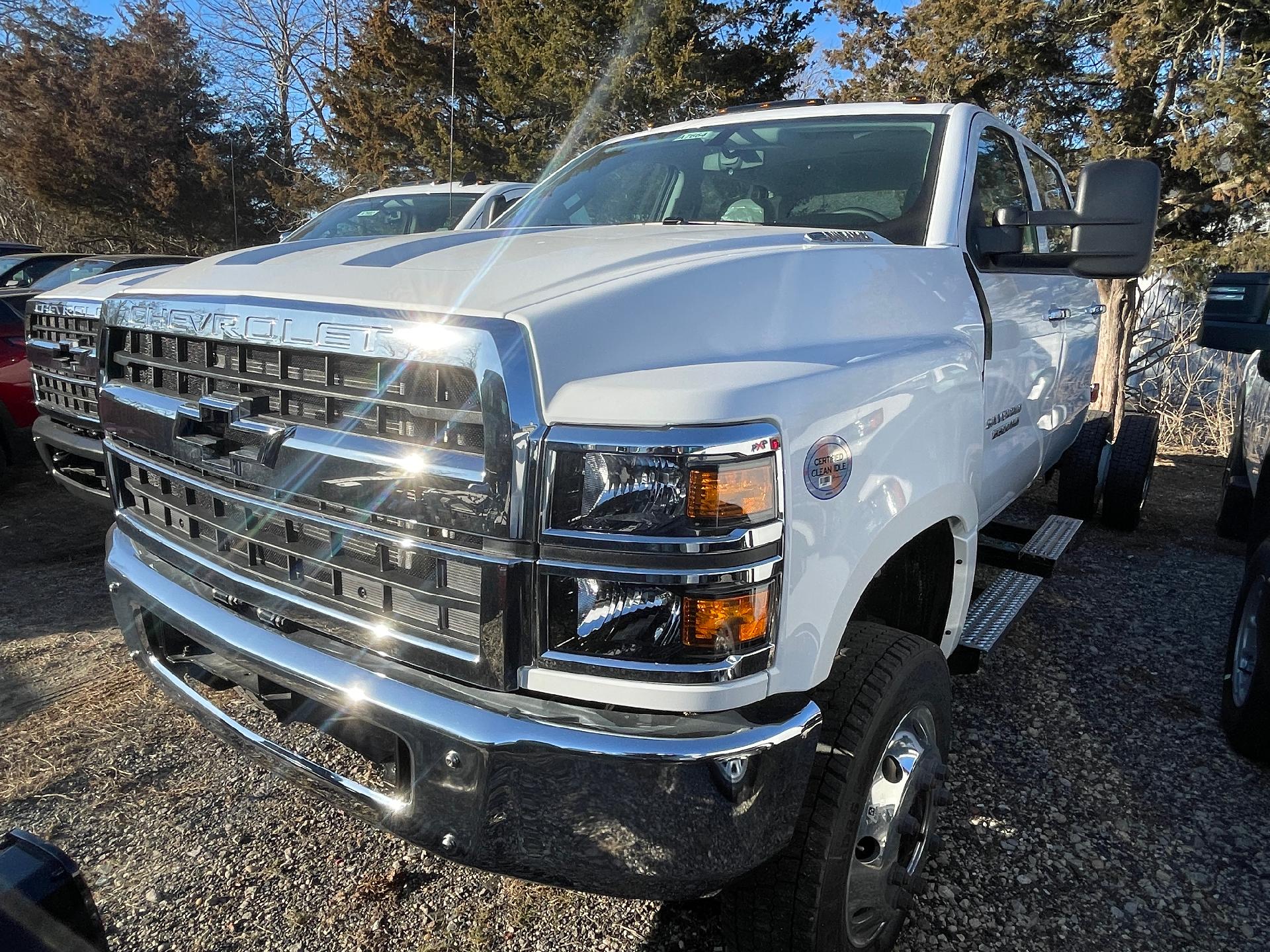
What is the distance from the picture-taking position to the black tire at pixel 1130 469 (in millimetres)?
5312

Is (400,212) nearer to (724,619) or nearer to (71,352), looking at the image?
(71,352)

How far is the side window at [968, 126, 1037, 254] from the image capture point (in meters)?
2.81

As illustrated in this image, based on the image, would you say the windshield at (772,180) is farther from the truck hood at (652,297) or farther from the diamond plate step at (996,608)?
the diamond plate step at (996,608)

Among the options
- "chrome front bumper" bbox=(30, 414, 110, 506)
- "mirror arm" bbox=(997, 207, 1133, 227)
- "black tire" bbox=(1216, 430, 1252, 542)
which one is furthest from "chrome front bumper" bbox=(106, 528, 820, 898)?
"black tire" bbox=(1216, 430, 1252, 542)

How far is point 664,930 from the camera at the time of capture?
2.16 metres

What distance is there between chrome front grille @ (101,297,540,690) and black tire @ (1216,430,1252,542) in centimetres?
552

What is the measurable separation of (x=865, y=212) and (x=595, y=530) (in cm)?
180

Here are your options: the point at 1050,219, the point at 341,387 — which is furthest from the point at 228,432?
the point at 1050,219

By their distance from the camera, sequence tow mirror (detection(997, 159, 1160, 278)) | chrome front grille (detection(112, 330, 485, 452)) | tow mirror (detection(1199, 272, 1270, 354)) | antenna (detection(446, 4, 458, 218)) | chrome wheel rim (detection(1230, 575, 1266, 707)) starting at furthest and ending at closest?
tow mirror (detection(1199, 272, 1270, 354))
antenna (detection(446, 4, 458, 218))
chrome wheel rim (detection(1230, 575, 1266, 707))
tow mirror (detection(997, 159, 1160, 278))
chrome front grille (detection(112, 330, 485, 452))

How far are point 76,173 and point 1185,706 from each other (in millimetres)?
26115

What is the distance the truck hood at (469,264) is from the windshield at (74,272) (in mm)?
6728

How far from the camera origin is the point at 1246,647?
120 inches

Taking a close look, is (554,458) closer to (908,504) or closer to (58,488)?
(908,504)

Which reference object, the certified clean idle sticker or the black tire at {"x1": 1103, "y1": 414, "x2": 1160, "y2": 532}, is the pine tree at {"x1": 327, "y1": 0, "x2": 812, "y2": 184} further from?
the certified clean idle sticker
